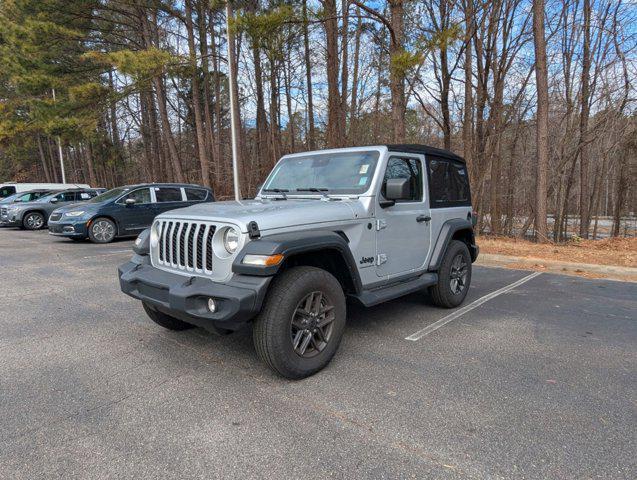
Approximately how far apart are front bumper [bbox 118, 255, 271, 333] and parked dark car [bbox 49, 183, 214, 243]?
9.64 m

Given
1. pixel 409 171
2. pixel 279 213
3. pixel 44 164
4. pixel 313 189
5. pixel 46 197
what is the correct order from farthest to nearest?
1. pixel 44 164
2. pixel 46 197
3. pixel 409 171
4. pixel 313 189
5. pixel 279 213

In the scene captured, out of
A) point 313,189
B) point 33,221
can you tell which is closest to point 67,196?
point 33,221

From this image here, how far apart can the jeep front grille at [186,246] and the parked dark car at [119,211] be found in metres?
9.25

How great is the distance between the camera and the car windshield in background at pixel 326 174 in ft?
13.4

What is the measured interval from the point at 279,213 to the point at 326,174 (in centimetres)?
125

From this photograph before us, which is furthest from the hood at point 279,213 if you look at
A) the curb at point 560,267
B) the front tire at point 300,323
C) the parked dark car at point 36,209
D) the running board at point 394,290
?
the parked dark car at point 36,209

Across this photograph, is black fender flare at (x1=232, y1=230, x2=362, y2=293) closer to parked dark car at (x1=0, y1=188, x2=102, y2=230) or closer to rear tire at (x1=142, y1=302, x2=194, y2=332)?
rear tire at (x1=142, y1=302, x2=194, y2=332)

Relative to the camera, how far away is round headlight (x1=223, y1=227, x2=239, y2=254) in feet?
10.1

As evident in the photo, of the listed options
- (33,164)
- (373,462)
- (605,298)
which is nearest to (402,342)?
(373,462)

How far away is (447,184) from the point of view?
5207mm

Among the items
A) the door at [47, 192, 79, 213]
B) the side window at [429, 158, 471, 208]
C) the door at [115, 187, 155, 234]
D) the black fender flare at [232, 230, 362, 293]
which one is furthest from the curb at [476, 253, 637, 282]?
the door at [47, 192, 79, 213]

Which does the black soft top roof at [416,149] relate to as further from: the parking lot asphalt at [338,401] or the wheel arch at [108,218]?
the wheel arch at [108,218]

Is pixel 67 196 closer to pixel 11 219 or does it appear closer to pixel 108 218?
pixel 11 219

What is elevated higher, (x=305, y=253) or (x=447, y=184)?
(x=447, y=184)
